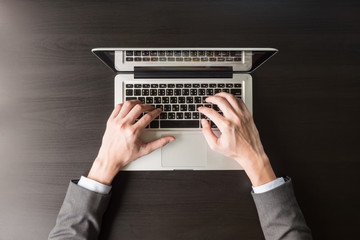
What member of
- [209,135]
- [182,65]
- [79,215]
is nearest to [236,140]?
[209,135]

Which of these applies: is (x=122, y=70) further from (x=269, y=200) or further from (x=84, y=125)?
(x=269, y=200)

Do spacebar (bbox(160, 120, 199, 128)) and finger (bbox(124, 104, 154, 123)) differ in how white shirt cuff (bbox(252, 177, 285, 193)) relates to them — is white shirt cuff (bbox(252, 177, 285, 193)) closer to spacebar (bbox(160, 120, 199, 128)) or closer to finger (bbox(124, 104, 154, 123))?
spacebar (bbox(160, 120, 199, 128))

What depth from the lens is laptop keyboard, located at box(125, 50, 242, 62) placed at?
2.47 ft

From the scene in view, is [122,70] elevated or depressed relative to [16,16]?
depressed

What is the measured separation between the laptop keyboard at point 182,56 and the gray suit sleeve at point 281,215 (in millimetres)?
447

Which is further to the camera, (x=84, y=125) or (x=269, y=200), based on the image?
(x=84, y=125)

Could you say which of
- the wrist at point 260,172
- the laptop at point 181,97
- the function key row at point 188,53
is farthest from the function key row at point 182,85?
the wrist at point 260,172

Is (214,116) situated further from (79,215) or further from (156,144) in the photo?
(79,215)

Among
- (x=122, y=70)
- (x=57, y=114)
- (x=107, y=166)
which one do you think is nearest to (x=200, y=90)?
(x=122, y=70)

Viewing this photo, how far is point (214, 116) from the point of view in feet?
2.48

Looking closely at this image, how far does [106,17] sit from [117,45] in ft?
0.37

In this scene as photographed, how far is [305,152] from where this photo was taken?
0.85 metres

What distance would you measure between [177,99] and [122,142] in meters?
0.24

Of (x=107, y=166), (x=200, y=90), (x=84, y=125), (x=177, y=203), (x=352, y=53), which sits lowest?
(x=177, y=203)
